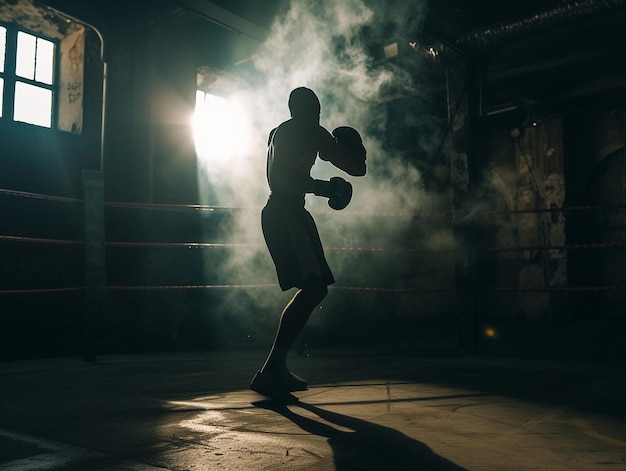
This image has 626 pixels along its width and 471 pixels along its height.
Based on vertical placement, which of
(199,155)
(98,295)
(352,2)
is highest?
(352,2)

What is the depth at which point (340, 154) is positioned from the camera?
9.42ft

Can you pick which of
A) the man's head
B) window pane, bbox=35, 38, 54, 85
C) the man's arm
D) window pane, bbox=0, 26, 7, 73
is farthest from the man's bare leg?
window pane, bbox=35, 38, 54, 85

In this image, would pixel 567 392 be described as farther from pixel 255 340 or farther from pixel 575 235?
pixel 575 235

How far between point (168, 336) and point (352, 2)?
170 inches

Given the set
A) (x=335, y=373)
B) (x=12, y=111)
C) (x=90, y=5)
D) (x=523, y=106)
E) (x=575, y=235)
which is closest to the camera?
(x=335, y=373)

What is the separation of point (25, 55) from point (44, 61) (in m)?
0.24

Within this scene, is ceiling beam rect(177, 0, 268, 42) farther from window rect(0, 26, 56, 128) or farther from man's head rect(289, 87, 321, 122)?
man's head rect(289, 87, 321, 122)

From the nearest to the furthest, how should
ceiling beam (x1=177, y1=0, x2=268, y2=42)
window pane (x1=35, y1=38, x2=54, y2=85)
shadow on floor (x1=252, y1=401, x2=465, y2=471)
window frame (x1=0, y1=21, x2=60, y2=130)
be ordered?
shadow on floor (x1=252, y1=401, x2=465, y2=471) → window frame (x1=0, y1=21, x2=60, y2=130) → window pane (x1=35, y1=38, x2=54, y2=85) → ceiling beam (x1=177, y1=0, x2=268, y2=42)

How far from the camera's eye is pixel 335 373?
138 inches

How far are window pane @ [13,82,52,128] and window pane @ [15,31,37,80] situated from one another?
0.12m

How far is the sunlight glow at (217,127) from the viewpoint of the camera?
6.88 metres

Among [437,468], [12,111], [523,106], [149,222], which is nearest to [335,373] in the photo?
[437,468]

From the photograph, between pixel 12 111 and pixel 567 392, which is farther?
pixel 12 111

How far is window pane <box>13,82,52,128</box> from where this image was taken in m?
5.32
